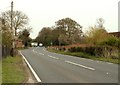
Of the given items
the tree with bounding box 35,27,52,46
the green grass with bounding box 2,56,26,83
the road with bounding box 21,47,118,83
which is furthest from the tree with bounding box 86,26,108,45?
the tree with bounding box 35,27,52,46

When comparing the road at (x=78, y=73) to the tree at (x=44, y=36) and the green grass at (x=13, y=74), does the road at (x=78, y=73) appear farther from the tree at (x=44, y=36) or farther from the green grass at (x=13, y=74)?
the tree at (x=44, y=36)

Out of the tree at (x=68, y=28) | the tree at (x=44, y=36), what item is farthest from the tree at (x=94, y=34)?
the tree at (x=44, y=36)

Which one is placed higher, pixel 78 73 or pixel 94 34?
pixel 94 34

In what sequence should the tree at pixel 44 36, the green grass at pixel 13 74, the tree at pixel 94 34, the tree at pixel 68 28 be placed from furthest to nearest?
the tree at pixel 44 36 < the tree at pixel 68 28 < the tree at pixel 94 34 < the green grass at pixel 13 74

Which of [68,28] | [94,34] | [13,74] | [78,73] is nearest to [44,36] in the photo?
[68,28]

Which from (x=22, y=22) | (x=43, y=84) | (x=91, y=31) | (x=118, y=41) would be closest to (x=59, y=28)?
(x=22, y=22)

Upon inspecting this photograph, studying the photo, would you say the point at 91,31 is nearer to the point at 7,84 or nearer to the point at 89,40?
the point at 89,40

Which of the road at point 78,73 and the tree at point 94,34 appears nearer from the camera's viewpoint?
the road at point 78,73

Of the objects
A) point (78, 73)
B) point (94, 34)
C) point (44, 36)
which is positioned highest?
point (44, 36)

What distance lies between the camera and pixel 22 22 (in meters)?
95.8

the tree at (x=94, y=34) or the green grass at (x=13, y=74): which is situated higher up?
the tree at (x=94, y=34)

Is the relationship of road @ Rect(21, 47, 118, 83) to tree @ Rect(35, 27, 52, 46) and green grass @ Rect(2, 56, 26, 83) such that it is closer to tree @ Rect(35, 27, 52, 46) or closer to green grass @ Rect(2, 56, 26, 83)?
green grass @ Rect(2, 56, 26, 83)

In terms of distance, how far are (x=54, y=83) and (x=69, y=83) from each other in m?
0.69

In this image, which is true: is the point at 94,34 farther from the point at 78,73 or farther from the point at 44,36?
the point at 44,36
